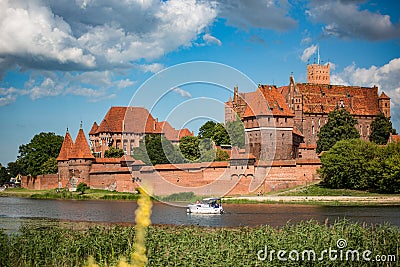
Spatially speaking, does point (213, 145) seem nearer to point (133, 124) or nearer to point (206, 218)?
point (133, 124)

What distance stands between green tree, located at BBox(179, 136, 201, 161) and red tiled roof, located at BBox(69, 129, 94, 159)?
8.42m

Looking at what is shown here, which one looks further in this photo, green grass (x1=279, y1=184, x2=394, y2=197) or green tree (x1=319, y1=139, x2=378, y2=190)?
green tree (x1=319, y1=139, x2=378, y2=190)

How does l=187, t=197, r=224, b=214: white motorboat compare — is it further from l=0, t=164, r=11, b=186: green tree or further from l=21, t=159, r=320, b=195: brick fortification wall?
l=0, t=164, r=11, b=186: green tree

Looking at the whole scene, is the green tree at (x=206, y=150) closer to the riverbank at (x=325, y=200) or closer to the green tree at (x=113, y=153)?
the green tree at (x=113, y=153)

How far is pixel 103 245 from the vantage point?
15.9 metres

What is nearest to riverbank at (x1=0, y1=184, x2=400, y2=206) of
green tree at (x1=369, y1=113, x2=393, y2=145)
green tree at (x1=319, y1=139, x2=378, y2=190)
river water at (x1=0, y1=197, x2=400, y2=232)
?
green tree at (x1=319, y1=139, x2=378, y2=190)

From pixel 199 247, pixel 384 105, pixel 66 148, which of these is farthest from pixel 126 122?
pixel 199 247

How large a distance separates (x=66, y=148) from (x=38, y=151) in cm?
953

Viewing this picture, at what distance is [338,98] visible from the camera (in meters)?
66.4

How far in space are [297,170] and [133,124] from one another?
90.8ft

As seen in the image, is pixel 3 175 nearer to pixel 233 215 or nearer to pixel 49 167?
pixel 49 167

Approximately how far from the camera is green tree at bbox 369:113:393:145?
6300 cm

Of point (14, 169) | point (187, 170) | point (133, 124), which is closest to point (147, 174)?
point (187, 170)

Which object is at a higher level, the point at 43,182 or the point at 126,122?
the point at 126,122
